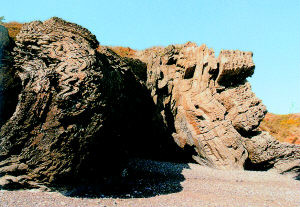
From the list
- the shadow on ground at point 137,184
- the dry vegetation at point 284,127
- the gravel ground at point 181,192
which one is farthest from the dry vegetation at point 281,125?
the shadow on ground at point 137,184

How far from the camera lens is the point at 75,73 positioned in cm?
1016

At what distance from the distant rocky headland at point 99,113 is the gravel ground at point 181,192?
1.09 m

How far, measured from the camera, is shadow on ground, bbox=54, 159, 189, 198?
9868mm

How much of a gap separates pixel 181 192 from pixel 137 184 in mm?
2449

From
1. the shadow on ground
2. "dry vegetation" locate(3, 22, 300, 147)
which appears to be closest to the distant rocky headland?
the shadow on ground

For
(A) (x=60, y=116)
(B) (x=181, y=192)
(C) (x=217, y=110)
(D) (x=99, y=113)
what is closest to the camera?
(A) (x=60, y=116)

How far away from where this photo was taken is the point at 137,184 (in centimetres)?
1223

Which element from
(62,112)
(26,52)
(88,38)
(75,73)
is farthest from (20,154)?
(88,38)

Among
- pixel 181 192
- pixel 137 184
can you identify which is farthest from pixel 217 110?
pixel 137 184

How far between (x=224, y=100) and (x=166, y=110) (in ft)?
16.2

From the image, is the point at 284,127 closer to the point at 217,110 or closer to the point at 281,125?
the point at 281,125

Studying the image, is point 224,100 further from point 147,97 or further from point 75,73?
point 75,73

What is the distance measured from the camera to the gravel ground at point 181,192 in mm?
8617

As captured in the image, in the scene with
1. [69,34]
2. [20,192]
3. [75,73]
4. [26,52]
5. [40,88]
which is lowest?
[20,192]
